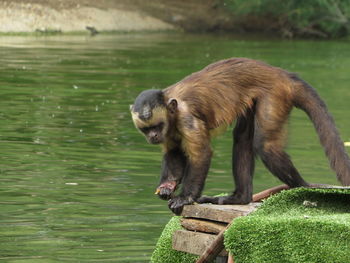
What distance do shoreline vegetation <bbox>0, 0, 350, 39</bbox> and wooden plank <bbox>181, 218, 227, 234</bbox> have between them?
1053 inches

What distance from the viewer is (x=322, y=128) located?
7969mm

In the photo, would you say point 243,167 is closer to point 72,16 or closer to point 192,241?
point 192,241

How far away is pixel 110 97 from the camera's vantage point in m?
20.6

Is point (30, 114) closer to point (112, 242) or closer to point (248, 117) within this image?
point (112, 242)

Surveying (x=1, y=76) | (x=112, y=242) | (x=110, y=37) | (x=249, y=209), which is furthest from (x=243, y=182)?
(x=110, y=37)

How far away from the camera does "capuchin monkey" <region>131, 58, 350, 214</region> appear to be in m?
7.63

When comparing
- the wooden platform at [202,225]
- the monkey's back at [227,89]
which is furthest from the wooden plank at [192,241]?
the monkey's back at [227,89]

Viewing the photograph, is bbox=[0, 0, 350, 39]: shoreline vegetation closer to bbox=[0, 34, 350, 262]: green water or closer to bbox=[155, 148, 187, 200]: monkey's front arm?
bbox=[0, 34, 350, 262]: green water

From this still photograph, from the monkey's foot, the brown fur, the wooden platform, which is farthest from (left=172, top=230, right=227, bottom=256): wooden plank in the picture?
the brown fur

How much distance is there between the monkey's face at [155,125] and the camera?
7.54 m

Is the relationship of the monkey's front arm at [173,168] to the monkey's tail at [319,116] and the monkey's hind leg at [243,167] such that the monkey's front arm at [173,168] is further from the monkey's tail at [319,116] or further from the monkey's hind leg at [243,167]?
the monkey's tail at [319,116]

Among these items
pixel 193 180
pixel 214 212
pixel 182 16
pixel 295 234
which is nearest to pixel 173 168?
pixel 193 180

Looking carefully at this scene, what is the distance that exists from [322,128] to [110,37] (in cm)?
2923

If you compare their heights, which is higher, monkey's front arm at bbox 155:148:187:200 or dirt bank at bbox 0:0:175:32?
monkey's front arm at bbox 155:148:187:200
